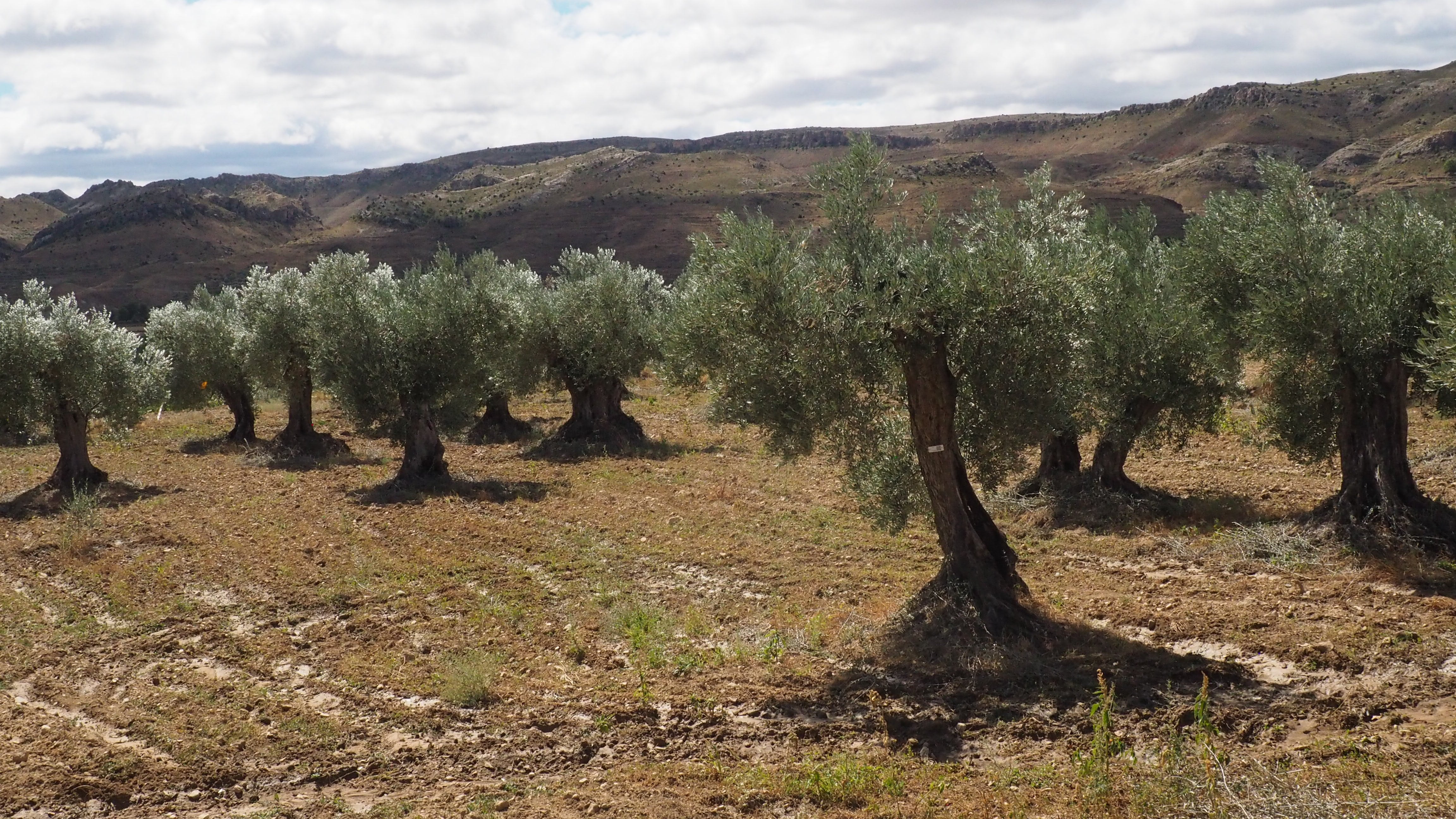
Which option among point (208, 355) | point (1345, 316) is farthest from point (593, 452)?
point (1345, 316)

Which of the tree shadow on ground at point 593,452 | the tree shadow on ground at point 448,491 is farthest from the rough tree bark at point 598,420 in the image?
the tree shadow on ground at point 448,491

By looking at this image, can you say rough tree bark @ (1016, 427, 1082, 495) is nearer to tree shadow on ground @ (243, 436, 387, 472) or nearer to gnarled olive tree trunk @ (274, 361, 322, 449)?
tree shadow on ground @ (243, 436, 387, 472)

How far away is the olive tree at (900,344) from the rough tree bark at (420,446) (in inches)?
550

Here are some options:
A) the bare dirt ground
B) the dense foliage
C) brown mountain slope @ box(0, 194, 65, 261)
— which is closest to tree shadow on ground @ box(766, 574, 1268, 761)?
the bare dirt ground

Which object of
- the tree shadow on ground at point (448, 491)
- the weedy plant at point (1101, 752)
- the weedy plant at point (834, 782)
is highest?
the tree shadow on ground at point (448, 491)

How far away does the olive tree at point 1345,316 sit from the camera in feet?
53.8

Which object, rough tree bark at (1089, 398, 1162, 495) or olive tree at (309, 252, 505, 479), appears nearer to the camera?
rough tree bark at (1089, 398, 1162, 495)

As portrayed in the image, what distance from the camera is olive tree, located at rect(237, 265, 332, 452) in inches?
1224

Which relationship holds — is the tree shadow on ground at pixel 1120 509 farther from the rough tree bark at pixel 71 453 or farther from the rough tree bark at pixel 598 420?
the rough tree bark at pixel 71 453

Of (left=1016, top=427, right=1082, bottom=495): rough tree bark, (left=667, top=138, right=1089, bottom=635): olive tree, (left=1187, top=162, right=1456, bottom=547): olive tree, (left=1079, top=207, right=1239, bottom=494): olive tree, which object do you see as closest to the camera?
(left=667, top=138, right=1089, bottom=635): olive tree

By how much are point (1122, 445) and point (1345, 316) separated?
18.5ft

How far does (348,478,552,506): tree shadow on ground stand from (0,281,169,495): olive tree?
6.74 m

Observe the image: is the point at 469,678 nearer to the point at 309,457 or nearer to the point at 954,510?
the point at 954,510

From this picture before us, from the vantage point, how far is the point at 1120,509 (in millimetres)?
20688
